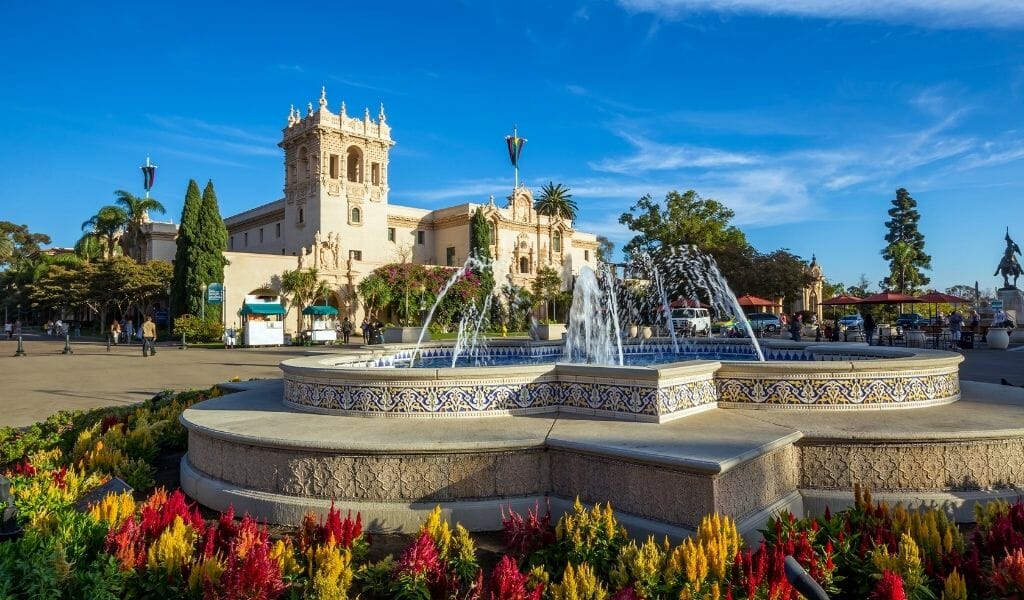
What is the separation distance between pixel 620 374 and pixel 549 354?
700cm

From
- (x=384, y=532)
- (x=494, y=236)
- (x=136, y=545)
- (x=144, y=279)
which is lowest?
(x=384, y=532)

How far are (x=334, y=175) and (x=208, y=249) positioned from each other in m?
11.7

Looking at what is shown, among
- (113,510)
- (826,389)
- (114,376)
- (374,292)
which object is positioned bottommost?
(114,376)

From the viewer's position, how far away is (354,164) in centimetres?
4838

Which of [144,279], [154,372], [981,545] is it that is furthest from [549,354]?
[144,279]

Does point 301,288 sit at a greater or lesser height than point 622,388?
greater

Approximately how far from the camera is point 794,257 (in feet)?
148

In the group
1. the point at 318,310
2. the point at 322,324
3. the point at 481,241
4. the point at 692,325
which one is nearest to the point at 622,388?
the point at 692,325

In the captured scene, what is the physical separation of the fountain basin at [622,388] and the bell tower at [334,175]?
4075cm

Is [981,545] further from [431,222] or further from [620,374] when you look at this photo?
[431,222]

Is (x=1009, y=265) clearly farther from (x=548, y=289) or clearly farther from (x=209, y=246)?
(x=209, y=246)

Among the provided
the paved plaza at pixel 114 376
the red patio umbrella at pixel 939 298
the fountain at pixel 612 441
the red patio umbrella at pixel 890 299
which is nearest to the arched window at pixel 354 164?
the paved plaza at pixel 114 376

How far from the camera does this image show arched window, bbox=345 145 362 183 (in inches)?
1866

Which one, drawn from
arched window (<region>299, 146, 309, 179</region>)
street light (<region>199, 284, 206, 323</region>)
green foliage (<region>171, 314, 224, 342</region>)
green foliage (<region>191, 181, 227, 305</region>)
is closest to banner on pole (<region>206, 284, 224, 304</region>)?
green foliage (<region>171, 314, 224, 342</region>)
